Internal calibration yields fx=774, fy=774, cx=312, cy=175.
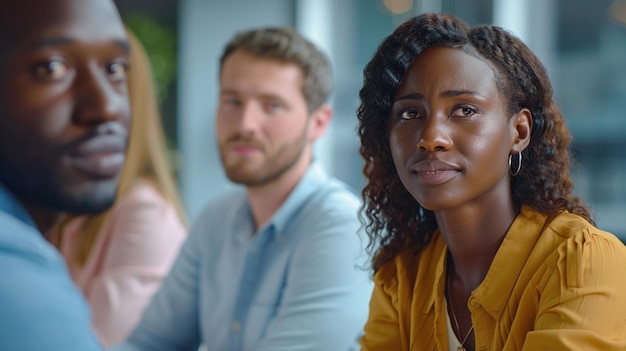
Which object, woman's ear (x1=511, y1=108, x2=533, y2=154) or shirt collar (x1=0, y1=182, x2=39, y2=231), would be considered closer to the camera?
shirt collar (x1=0, y1=182, x2=39, y2=231)

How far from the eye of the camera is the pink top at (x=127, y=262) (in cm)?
159

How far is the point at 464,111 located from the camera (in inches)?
32.5

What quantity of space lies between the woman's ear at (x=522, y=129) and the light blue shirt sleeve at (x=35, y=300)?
492mm

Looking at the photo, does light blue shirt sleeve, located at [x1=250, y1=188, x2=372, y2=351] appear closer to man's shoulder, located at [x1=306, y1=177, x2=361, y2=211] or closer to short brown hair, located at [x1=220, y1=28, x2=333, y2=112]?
man's shoulder, located at [x1=306, y1=177, x2=361, y2=211]

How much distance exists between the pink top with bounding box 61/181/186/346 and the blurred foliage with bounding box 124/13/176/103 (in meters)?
2.57

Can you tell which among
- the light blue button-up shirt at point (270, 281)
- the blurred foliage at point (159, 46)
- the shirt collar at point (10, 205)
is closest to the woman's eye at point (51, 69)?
the shirt collar at point (10, 205)

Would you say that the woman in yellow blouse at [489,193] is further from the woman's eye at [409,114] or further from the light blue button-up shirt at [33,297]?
the light blue button-up shirt at [33,297]

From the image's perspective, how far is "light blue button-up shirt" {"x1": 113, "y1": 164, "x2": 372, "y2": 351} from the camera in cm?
132

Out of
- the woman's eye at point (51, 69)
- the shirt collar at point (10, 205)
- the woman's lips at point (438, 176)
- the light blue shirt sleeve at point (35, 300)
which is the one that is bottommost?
the light blue shirt sleeve at point (35, 300)

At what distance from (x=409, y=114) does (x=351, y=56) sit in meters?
3.93

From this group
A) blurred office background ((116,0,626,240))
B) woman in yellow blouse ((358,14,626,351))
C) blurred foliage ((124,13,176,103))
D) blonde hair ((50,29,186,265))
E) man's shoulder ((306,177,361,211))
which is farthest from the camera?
blurred foliage ((124,13,176,103))

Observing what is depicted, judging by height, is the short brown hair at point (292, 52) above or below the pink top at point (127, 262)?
above

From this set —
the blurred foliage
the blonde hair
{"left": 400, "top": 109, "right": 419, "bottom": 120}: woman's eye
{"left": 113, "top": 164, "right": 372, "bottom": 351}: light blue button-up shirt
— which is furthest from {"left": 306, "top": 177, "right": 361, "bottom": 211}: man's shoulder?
the blurred foliage

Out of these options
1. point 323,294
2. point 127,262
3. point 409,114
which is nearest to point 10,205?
point 409,114
